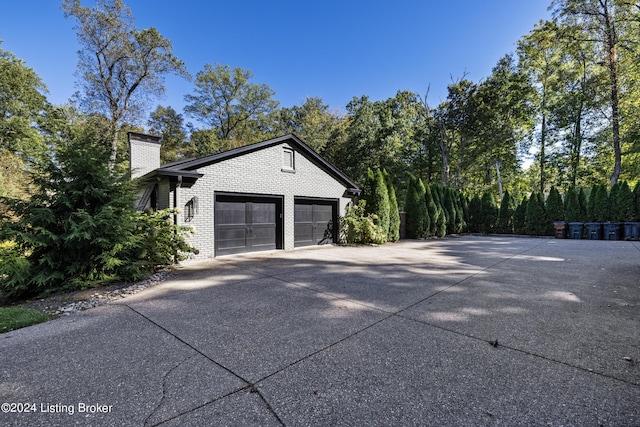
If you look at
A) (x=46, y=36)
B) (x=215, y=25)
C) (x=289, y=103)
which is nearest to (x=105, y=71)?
(x=46, y=36)

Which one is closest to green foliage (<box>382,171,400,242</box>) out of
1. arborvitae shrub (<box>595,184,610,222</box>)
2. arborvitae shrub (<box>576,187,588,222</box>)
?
arborvitae shrub (<box>576,187,588,222</box>)

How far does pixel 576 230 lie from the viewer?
1370 cm

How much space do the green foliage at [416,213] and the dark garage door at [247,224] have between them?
7.94 meters

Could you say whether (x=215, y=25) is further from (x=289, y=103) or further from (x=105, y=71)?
(x=289, y=103)

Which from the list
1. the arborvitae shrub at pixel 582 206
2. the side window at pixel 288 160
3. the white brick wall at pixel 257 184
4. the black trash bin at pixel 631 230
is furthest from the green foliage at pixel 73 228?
the arborvitae shrub at pixel 582 206

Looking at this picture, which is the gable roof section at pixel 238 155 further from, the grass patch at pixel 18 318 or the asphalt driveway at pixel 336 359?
the grass patch at pixel 18 318

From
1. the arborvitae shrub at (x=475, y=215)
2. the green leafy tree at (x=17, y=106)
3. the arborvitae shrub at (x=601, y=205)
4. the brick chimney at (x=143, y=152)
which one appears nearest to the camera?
the brick chimney at (x=143, y=152)

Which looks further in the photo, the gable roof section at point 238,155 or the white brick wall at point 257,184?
the white brick wall at point 257,184

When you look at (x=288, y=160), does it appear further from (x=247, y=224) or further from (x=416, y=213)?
(x=416, y=213)

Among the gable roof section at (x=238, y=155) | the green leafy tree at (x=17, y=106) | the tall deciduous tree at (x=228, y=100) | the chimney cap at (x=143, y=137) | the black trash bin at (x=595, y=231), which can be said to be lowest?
the black trash bin at (x=595, y=231)

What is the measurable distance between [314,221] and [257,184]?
9.76 ft

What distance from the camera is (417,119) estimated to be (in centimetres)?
2598

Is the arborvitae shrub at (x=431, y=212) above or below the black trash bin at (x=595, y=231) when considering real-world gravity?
above

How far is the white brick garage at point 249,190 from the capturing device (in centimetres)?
755
